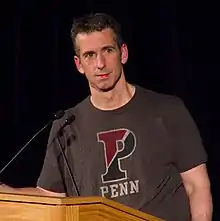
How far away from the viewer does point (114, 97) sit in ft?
8.95

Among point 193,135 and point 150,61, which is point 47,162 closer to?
point 193,135

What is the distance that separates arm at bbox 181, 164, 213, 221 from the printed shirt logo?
202mm

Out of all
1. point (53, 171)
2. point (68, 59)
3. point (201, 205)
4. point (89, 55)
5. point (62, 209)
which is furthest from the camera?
point (68, 59)

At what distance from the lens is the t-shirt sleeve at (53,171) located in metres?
2.74

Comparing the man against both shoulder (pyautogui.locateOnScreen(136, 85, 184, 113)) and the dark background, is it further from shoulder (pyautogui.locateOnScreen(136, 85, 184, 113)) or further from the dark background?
the dark background

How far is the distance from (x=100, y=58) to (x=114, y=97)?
194 millimetres

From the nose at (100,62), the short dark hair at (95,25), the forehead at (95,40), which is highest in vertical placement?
the short dark hair at (95,25)

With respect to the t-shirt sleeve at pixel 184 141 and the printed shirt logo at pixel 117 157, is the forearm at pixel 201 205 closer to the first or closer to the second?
the t-shirt sleeve at pixel 184 141

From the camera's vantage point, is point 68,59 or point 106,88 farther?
point 68,59

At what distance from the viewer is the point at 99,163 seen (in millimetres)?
2695

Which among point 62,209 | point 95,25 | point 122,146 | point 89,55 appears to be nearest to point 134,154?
point 122,146

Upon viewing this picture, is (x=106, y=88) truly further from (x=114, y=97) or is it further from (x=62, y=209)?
(x=62, y=209)

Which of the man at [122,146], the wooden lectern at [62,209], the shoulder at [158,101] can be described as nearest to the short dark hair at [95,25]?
the man at [122,146]

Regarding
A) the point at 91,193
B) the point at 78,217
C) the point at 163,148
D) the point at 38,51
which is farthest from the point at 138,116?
the point at 38,51
